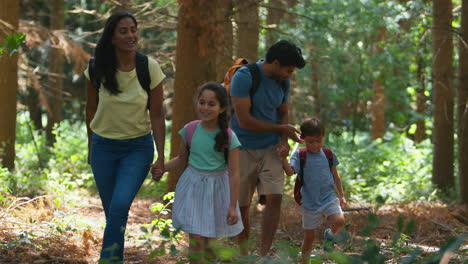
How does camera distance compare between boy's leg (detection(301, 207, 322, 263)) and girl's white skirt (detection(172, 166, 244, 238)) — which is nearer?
girl's white skirt (detection(172, 166, 244, 238))

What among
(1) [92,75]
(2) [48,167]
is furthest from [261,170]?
(2) [48,167]

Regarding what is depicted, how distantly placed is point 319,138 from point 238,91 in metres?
0.89

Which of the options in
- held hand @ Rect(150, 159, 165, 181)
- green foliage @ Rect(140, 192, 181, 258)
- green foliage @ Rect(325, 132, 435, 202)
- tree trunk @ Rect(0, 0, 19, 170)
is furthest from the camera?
green foliage @ Rect(325, 132, 435, 202)

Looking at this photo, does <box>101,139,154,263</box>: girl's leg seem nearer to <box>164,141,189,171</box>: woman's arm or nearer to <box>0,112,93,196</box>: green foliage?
<box>164,141,189,171</box>: woman's arm

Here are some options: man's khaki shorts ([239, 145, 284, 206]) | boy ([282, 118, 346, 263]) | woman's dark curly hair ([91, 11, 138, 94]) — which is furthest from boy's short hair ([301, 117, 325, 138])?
woman's dark curly hair ([91, 11, 138, 94])

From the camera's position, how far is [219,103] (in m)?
4.84

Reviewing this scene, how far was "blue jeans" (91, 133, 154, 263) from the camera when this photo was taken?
16.3 feet

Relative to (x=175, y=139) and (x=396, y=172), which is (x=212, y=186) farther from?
(x=396, y=172)

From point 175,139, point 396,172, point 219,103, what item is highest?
point 219,103

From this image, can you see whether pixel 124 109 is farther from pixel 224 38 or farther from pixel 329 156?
pixel 224 38

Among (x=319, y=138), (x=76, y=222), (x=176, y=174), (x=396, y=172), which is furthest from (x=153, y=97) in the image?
(x=396, y=172)

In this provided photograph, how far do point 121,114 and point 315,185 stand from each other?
2.02 metres

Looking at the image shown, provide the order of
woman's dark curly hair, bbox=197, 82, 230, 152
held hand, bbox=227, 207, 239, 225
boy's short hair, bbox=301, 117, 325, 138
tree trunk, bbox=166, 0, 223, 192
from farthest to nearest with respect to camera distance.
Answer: tree trunk, bbox=166, 0, 223, 192, boy's short hair, bbox=301, 117, 325, 138, woman's dark curly hair, bbox=197, 82, 230, 152, held hand, bbox=227, 207, 239, 225

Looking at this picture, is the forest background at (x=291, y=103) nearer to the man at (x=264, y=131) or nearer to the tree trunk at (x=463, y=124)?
the tree trunk at (x=463, y=124)
